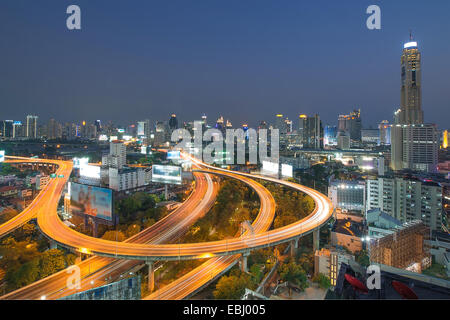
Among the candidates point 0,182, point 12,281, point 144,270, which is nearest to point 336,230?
point 144,270

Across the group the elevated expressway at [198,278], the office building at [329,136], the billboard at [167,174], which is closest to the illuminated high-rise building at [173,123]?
the office building at [329,136]

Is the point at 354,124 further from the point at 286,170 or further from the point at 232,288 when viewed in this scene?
the point at 232,288

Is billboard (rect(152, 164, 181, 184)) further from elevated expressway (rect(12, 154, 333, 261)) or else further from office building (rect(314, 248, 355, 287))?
office building (rect(314, 248, 355, 287))

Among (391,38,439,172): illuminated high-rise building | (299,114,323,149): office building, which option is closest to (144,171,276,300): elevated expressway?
(391,38,439,172): illuminated high-rise building

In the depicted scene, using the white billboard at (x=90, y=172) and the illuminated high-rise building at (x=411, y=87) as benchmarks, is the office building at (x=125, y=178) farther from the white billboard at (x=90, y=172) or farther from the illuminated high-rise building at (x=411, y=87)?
the illuminated high-rise building at (x=411, y=87)

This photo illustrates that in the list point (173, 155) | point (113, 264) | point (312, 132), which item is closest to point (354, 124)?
point (312, 132)
